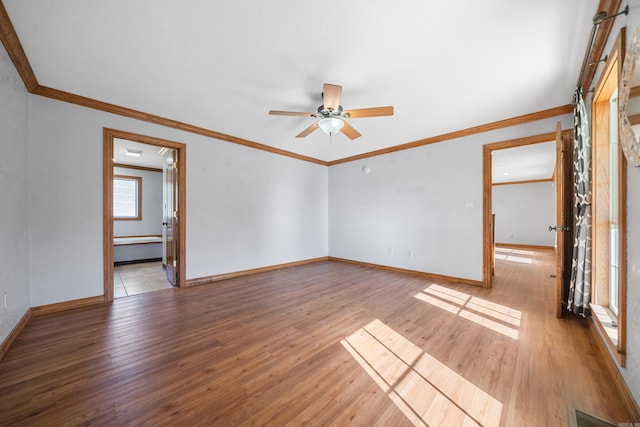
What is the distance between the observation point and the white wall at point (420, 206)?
365 cm

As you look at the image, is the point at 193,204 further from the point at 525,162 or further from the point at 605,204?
the point at 525,162

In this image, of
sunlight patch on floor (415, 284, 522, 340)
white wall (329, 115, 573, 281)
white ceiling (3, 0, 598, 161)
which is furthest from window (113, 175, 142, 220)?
sunlight patch on floor (415, 284, 522, 340)

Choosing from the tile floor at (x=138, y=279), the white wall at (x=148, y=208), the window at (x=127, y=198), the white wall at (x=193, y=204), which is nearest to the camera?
the white wall at (x=193, y=204)

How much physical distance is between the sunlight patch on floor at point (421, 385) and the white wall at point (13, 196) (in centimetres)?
280

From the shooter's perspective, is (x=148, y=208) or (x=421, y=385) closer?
(x=421, y=385)

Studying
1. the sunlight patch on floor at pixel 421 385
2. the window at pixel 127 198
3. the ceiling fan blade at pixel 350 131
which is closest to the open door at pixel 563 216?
the sunlight patch on floor at pixel 421 385

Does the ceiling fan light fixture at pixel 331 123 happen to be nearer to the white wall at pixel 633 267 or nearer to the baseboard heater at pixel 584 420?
the white wall at pixel 633 267

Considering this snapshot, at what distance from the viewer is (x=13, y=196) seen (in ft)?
6.70

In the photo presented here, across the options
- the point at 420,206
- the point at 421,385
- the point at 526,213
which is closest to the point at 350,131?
the point at 420,206

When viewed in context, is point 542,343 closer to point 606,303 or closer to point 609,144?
point 606,303

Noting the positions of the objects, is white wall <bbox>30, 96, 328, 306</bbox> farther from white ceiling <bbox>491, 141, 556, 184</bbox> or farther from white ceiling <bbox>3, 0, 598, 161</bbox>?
white ceiling <bbox>491, 141, 556, 184</bbox>

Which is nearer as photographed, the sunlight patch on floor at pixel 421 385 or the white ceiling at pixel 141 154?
the sunlight patch on floor at pixel 421 385

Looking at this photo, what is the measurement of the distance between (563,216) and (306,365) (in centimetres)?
301

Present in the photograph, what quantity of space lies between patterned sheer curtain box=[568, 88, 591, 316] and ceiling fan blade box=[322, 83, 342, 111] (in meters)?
2.39
